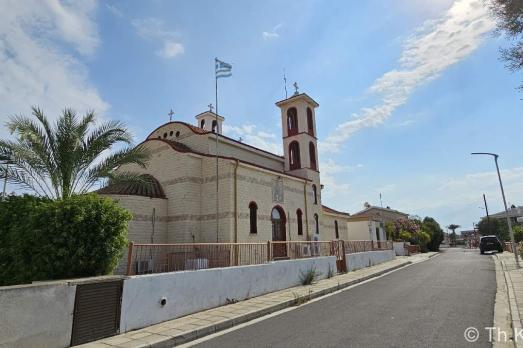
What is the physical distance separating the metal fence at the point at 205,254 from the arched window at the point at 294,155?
12.5 m

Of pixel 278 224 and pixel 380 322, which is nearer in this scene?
pixel 380 322

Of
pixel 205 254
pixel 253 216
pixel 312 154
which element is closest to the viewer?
pixel 205 254

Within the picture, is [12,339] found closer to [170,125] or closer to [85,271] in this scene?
[85,271]

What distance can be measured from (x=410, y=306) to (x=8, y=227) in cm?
1208

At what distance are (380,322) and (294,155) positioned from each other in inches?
886

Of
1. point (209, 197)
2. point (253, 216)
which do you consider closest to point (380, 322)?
point (253, 216)

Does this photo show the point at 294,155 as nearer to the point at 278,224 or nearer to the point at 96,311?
the point at 278,224

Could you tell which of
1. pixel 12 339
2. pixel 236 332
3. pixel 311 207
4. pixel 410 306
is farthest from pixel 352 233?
pixel 12 339

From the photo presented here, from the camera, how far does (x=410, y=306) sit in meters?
9.17

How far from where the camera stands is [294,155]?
2950 centimetres

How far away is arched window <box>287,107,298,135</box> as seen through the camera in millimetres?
29478

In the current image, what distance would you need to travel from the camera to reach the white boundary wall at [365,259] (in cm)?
1977

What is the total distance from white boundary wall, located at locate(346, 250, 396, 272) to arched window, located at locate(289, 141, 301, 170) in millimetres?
9374

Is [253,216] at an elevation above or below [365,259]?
above
